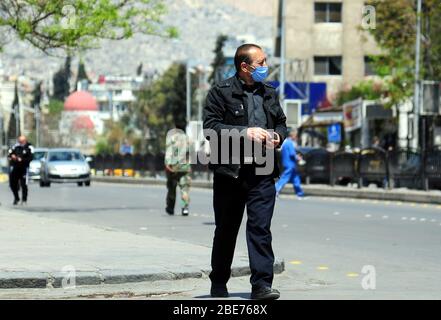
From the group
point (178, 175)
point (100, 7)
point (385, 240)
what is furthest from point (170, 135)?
point (385, 240)

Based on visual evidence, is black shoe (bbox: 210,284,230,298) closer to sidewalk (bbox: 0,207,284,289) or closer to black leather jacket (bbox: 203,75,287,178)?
black leather jacket (bbox: 203,75,287,178)

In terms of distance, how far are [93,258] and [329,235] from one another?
7.08 metres

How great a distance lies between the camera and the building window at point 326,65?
93438 millimetres

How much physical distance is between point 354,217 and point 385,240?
7.08 metres

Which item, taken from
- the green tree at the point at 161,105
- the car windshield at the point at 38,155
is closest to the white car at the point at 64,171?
the car windshield at the point at 38,155

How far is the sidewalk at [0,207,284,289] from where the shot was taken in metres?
12.9

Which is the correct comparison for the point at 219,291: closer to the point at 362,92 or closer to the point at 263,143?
the point at 263,143

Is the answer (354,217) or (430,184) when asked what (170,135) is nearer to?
(354,217)

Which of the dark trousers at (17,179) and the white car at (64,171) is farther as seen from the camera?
the white car at (64,171)

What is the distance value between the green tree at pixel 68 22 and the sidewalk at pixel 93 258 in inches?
335

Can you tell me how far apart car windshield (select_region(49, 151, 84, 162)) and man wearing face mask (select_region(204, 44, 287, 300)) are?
45.6 m

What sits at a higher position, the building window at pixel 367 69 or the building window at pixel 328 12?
the building window at pixel 328 12

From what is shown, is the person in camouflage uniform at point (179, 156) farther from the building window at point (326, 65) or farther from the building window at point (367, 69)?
the building window at point (367, 69)

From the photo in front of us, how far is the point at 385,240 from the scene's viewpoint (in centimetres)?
1984
